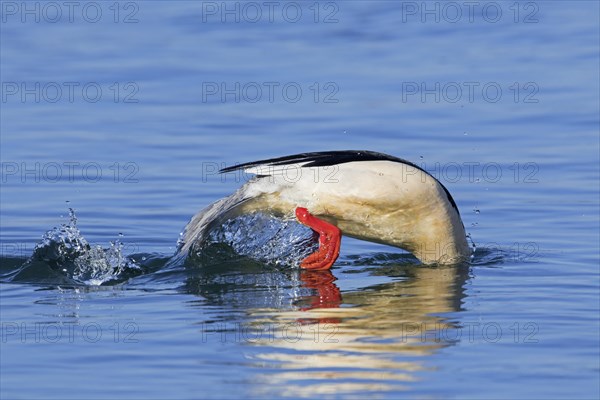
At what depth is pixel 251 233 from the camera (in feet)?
40.9

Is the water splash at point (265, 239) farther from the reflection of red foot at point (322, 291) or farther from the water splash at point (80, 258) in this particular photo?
the water splash at point (80, 258)

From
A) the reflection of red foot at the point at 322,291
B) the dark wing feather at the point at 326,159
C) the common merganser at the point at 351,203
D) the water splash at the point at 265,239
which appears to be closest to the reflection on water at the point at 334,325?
the reflection of red foot at the point at 322,291

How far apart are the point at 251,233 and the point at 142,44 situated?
1042 centimetres

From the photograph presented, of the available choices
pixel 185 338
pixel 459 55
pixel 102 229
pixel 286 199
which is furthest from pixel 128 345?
pixel 459 55

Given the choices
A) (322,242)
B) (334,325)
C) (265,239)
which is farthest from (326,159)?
(334,325)

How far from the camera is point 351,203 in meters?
11.6

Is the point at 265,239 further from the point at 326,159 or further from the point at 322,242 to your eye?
the point at 326,159

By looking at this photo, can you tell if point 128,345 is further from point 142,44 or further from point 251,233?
point 142,44

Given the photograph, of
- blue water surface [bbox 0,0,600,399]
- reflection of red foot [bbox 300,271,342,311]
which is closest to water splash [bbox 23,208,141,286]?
blue water surface [bbox 0,0,600,399]

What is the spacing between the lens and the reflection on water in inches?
340

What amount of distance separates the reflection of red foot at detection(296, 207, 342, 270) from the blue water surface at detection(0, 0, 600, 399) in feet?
0.58

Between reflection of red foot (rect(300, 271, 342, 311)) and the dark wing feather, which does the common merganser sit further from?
reflection of red foot (rect(300, 271, 342, 311))

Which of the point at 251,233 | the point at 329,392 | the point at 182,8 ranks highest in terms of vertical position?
the point at 182,8

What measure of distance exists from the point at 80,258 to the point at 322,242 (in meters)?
1.93
